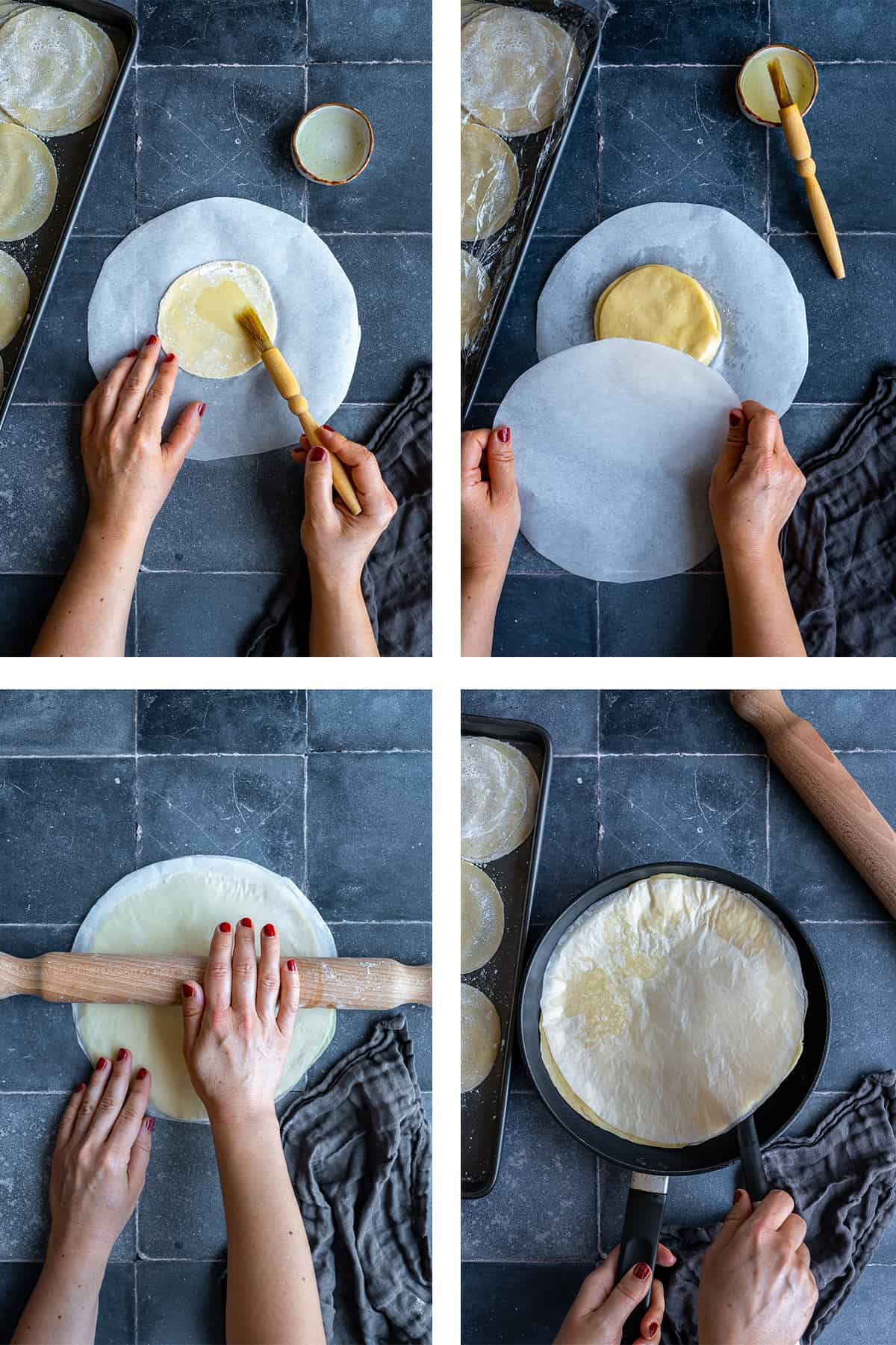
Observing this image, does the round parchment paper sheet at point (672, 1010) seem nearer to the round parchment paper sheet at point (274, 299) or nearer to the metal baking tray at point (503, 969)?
the metal baking tray at point (503, 969)

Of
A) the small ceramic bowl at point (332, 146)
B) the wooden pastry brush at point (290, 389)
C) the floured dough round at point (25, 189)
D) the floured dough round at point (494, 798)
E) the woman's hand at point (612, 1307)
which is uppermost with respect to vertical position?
the small ceramic bowl at point (332, 146)

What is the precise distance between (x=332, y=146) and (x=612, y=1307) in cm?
94

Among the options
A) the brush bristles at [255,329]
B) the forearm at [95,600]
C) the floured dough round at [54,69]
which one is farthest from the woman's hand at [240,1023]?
the floured dough round at [54,69]

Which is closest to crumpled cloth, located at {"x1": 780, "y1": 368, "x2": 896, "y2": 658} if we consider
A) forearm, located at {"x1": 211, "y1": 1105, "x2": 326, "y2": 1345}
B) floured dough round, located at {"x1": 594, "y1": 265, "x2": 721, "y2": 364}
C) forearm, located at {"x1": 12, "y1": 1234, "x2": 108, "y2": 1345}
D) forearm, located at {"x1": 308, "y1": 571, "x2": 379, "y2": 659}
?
floured dough round, located at {"x1": 594, "y1": 265, "x2": 721, "y2": 364}

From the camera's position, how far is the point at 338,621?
691 mm

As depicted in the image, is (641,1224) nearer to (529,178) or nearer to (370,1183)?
(370,1183)

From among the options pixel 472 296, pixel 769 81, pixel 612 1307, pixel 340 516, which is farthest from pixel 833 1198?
pixel 769 81

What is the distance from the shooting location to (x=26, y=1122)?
28.6 inches

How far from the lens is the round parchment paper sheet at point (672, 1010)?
2.29ft

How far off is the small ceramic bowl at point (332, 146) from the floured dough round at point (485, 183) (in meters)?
0.08

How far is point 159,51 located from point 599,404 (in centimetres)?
45

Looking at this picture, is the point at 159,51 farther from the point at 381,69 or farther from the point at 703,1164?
the point at 703,1164

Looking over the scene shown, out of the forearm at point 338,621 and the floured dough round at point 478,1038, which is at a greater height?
the forearm at point 338,621

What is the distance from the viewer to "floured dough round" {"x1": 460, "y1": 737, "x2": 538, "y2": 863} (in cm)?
72
